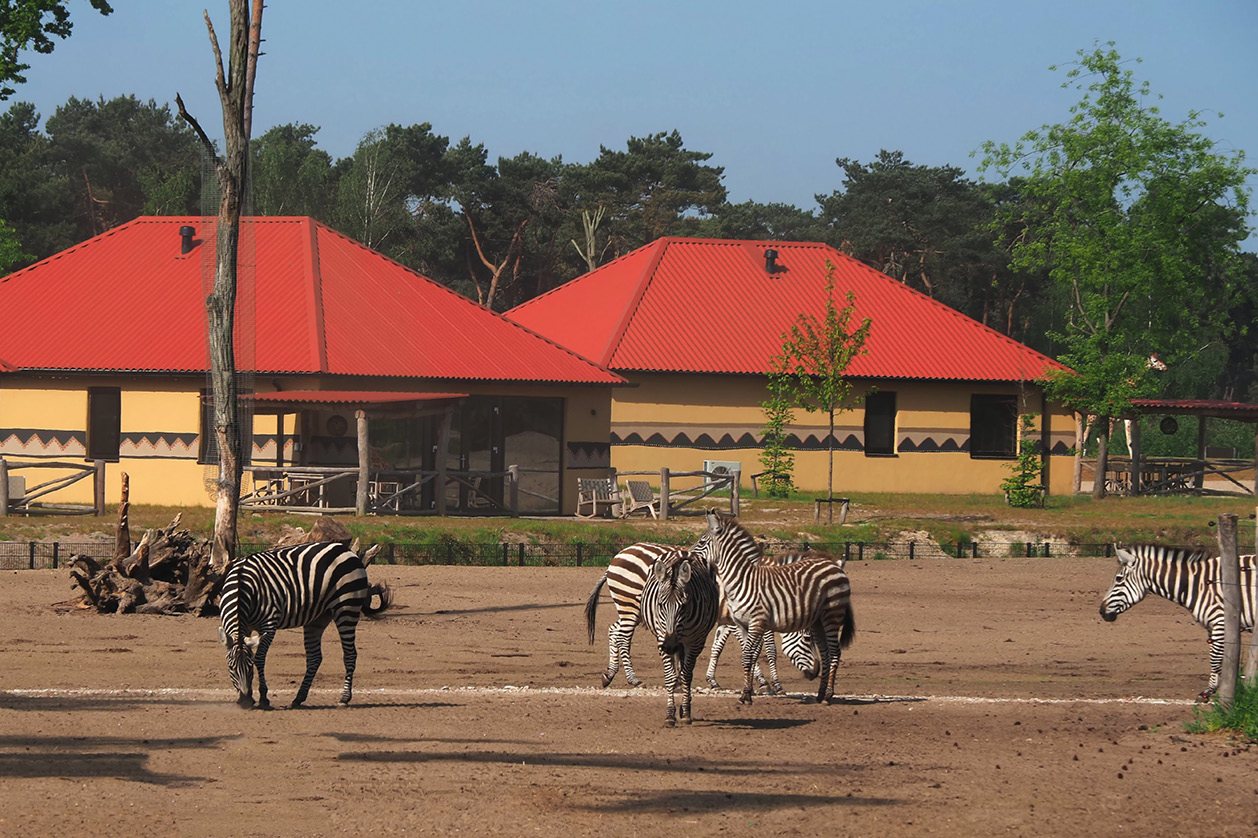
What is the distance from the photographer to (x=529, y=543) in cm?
2667

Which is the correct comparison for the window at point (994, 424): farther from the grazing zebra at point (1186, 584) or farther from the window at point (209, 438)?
the grazing zebra at point (1186, 584)

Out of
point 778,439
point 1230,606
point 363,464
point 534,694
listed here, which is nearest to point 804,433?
point 778,439

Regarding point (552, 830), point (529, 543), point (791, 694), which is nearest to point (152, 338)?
point (529, 543)

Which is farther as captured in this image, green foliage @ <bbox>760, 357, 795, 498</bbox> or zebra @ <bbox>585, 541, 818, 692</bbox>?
green foliage @ <bbox>760, 357, 795, 498</bbox>

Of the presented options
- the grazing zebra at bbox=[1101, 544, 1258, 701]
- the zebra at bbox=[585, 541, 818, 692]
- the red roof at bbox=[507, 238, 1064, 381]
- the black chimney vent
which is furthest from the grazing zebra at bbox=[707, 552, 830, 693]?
the black chimney vent

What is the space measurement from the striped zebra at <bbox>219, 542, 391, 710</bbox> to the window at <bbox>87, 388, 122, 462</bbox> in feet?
66.9

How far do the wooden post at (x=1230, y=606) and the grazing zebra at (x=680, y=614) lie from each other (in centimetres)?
452

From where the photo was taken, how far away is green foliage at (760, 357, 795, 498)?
38.5 metres

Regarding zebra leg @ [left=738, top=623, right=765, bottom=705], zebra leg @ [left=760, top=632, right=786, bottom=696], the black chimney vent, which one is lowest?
zebra leg @ [left=760, top=632, right=786, bottom=696]

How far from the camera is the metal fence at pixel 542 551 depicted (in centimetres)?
2341

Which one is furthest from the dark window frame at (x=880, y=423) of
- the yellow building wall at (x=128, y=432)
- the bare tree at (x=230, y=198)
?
the bare tree at (x=230, y=198)

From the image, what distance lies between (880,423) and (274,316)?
18005 mm

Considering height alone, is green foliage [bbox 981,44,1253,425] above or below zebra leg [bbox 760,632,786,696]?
above

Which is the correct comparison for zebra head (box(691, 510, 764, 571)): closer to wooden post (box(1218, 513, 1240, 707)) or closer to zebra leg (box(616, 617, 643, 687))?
zebra leg (box(616, 617, 643, 687))
